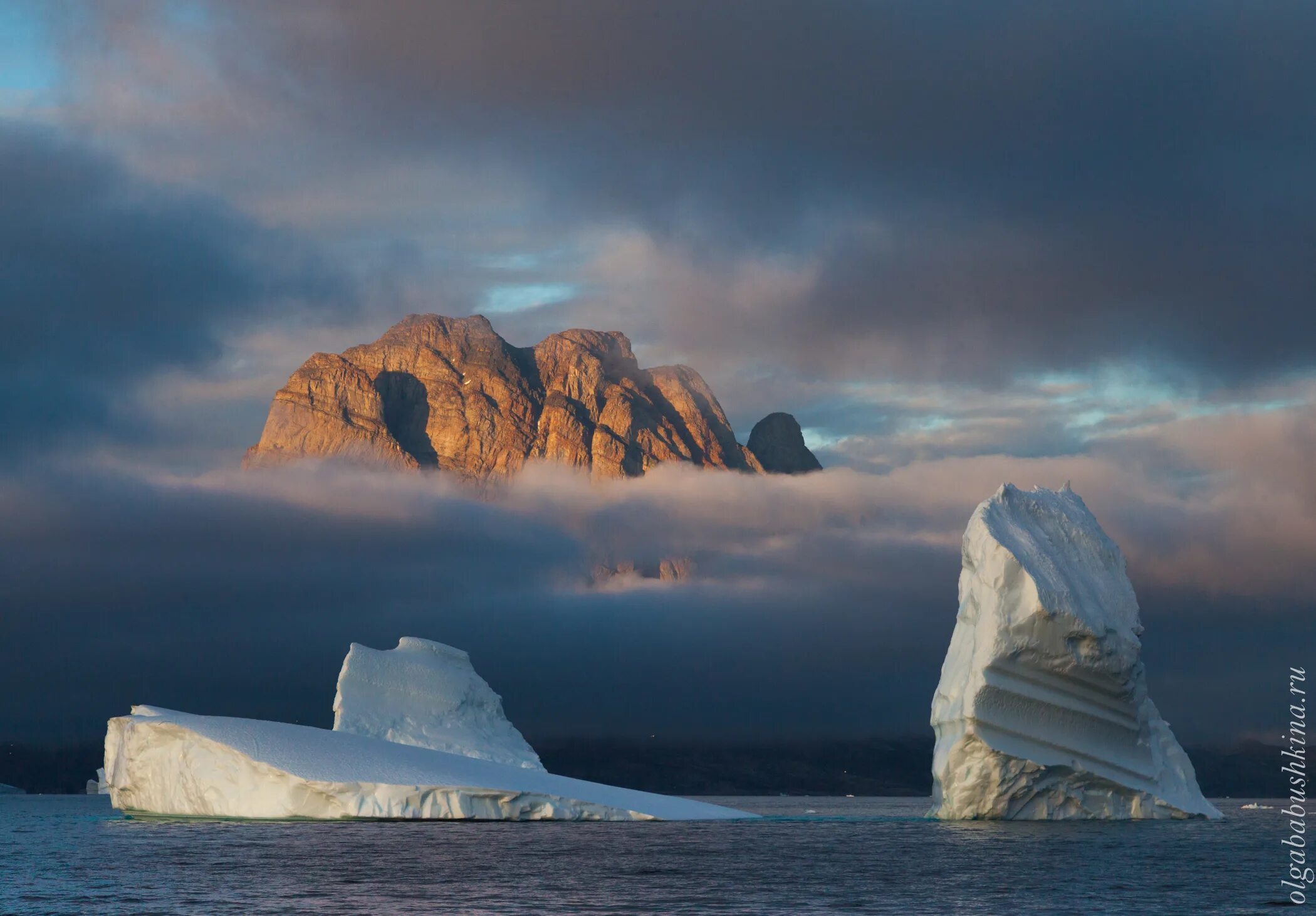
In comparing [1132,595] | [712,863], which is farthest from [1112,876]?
[1132,595]

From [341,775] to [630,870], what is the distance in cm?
1450

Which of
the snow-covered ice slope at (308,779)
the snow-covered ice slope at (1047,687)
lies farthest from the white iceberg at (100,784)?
the snow-covered ice slope at (1047,687)

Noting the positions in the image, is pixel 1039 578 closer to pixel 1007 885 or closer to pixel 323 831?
pixel 1007 885

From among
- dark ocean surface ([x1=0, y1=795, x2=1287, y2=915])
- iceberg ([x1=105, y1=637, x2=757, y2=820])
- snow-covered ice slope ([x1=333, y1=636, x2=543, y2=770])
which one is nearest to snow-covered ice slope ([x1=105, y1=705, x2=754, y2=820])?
iceberg ([x1=105, y1=637, x2=757, y2=820])

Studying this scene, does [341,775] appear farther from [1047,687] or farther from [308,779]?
[1047,687]

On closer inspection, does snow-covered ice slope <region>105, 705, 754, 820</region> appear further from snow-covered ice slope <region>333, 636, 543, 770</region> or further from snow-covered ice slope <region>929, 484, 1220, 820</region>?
snow-covered ice slope <region>929, 484, 1220, 820</region>

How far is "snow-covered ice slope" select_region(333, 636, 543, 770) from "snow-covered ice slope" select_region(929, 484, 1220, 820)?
2313cm

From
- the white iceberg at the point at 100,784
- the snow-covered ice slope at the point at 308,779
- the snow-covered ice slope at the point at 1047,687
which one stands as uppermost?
the snow-covered ice slope at the point at 1047,687

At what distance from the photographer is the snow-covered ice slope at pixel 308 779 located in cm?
4994

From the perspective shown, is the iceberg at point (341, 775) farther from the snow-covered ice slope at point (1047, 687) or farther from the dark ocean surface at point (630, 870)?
the snow-covered ice slope at point (1047, 687)

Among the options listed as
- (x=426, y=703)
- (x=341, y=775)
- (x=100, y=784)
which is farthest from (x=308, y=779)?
(x=100, y=784)

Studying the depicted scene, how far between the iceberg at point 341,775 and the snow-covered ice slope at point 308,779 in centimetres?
5

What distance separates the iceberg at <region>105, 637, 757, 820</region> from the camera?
5000 centimetres

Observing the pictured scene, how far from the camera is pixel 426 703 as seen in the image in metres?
69.8
